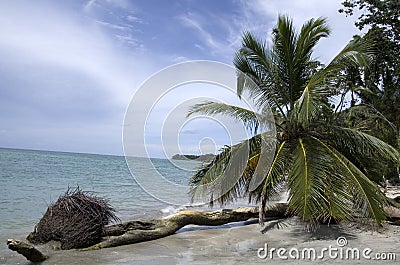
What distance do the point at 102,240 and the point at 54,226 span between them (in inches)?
47.5

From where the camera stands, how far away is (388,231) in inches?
370

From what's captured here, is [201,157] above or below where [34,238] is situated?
above

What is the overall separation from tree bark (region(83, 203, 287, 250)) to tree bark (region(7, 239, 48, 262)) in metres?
1.33

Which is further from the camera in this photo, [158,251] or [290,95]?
[290,95]

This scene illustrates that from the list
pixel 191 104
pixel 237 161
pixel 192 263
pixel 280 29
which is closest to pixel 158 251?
pixel 192 263

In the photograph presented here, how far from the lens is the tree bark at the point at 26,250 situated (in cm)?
693

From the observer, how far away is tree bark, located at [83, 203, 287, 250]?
29.9 ft

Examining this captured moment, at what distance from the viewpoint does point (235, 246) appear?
8820mm

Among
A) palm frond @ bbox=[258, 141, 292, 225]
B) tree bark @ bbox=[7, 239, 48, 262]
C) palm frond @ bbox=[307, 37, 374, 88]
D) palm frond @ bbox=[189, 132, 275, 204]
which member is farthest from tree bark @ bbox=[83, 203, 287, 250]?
palm frond @ bbox=[307, 37, 374, 88]

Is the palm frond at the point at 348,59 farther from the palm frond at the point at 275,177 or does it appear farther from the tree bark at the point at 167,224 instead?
the tree bark at the point at 167,224

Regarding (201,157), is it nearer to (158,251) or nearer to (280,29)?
(158,251)

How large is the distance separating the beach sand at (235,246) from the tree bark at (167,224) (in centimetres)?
24

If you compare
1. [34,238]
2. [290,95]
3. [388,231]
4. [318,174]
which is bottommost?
[34,238]

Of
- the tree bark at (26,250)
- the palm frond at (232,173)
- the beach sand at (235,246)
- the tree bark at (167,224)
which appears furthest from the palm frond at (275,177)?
the tree bark at (26,250)
